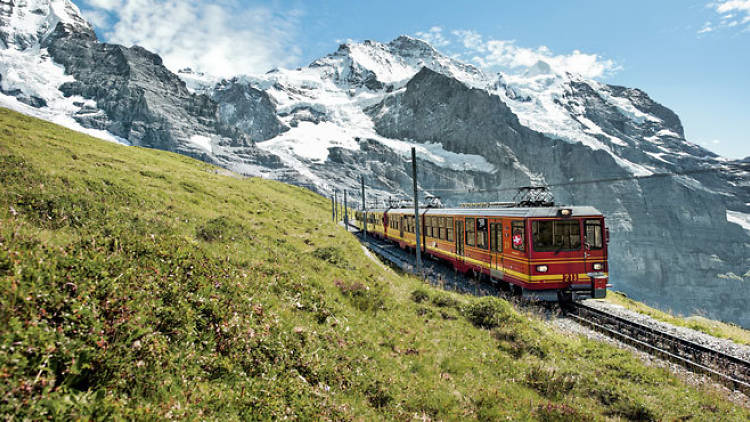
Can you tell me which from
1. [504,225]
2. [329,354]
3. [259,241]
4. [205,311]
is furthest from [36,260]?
→ [504,225]

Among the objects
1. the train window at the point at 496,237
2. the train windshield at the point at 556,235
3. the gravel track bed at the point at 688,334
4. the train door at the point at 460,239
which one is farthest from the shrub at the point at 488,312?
the train door at the point at 460,239

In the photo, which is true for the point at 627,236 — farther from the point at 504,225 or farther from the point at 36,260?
the point at 36,260

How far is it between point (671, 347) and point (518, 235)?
6.30 meters

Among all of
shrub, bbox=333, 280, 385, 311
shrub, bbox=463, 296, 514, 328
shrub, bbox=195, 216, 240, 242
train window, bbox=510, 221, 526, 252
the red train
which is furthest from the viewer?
train window, bbox=510, 221, 526, 252

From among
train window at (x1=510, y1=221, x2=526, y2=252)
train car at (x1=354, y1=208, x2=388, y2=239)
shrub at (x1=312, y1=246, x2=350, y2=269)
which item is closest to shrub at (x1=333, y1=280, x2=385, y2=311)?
shrub at (x1=312, y1=246, x2=350, y2=269)

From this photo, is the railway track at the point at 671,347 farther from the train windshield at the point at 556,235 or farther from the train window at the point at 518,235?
the train window at the point at 518,235

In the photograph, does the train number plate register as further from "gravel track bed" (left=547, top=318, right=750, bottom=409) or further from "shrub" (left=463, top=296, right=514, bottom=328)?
"shrub" (left=463, top=296, right=514, bottom=328)

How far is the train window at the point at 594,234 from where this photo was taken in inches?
586

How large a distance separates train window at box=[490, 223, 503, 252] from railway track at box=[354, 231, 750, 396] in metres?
3.91

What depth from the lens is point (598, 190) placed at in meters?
185

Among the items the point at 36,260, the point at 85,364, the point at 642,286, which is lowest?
the point at 642,286

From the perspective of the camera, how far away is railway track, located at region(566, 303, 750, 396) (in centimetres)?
898

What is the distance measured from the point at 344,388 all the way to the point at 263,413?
1.72 meters

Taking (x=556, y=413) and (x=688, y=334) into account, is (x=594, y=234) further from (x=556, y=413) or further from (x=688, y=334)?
(x=556, y=413)
